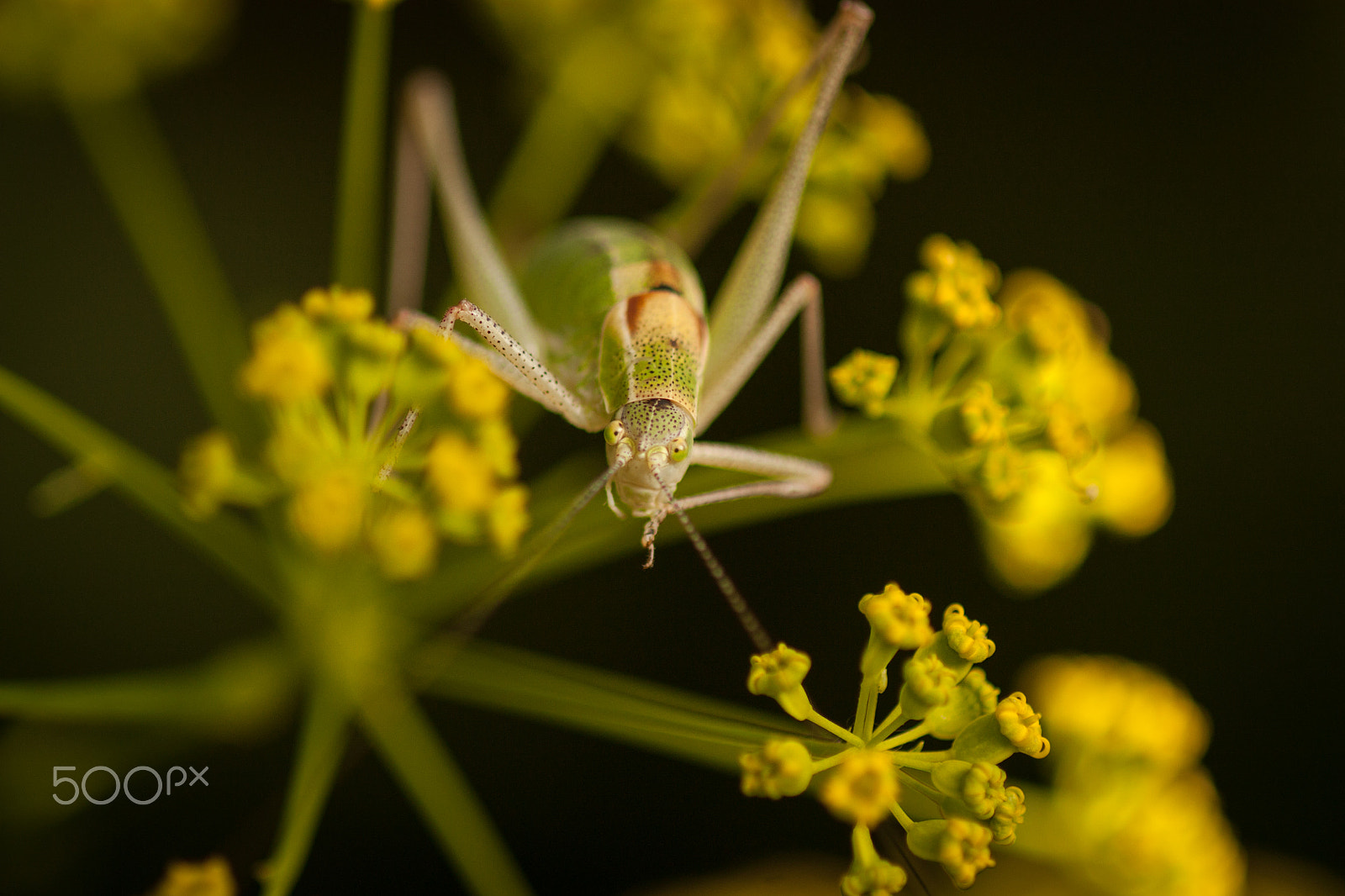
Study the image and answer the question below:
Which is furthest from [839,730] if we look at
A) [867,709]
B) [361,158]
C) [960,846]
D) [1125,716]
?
[361,158]

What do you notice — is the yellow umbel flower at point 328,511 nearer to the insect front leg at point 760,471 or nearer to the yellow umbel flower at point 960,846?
the insect front leg at point 760,471

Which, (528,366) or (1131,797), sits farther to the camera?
(1131,797)

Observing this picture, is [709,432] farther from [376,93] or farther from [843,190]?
[376,93]

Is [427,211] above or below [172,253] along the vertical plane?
above

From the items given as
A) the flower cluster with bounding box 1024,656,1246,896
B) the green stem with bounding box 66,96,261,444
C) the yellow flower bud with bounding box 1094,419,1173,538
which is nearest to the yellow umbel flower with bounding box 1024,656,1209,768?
the flower cluster with bounding box 1024,656,1246,896

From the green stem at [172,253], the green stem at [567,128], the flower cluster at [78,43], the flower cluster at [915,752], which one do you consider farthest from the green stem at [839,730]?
the flower cluster at [78,43]

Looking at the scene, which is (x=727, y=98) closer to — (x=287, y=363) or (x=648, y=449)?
(x=648, y=449)

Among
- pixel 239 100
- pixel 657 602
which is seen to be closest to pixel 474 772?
pixel 657 602
